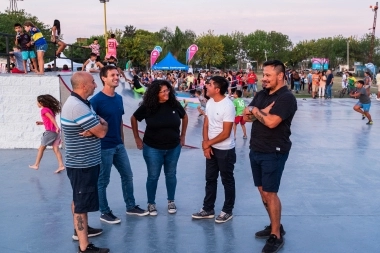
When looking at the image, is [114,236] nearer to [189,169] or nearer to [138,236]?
[138,236]

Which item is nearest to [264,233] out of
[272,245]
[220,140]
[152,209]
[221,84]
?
[272,245]

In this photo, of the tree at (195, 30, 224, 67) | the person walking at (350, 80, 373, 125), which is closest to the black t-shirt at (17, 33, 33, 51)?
the person walking at (350, 80, 373, 125)

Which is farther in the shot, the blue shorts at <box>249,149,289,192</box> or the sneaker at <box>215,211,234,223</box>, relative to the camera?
the sneaker at <box>215,211,234,223</box>

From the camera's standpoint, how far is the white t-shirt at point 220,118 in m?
4.91

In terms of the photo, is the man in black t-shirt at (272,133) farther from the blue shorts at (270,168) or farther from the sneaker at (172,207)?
the sneaker at (172,207)

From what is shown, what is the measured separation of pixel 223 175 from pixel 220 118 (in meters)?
0.64

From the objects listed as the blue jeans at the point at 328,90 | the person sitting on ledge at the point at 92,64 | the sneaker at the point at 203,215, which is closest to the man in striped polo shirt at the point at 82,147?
the sneaker at the point at 203,215

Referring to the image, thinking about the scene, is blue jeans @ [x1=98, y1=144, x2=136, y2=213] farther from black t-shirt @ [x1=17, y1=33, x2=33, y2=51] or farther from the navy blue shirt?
black t-shirt @ [x1=17, y1=33, x2=33, y2=51]

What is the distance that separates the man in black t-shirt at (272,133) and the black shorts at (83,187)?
156 cm

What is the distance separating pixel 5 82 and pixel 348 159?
23.4 feet

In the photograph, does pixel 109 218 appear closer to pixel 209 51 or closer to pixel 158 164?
pixel 158 164

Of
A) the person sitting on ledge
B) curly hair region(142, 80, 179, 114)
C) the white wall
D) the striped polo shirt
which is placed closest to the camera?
Answer: the striped polo shirt

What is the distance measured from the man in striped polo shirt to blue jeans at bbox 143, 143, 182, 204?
1.07 meters

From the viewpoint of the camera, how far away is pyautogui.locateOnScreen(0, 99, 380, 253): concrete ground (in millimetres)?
4449
